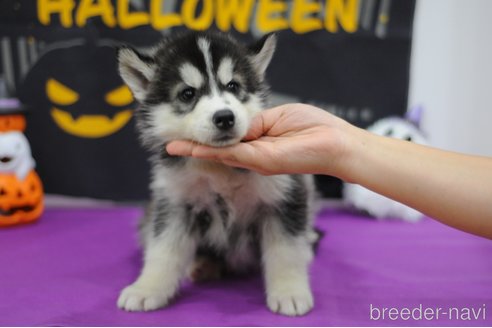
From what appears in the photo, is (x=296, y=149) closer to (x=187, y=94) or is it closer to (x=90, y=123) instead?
(x=187, y=94)

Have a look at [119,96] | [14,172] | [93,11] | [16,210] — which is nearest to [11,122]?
[14,172]

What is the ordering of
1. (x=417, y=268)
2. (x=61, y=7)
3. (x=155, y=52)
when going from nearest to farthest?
(x=155, y=52) < (x=417, y=268) < (x=61, y=7)

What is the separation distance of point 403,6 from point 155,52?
1863 mm

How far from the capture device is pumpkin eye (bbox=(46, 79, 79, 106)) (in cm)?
280

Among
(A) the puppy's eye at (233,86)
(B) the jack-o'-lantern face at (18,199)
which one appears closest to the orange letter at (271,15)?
(A) the puppy's eye at (233,86)

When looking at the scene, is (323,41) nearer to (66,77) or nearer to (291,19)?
Answer: (291,19)

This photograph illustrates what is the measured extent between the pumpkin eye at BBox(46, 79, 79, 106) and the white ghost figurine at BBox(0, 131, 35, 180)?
0.40 meters

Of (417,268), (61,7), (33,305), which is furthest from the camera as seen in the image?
(61,7)

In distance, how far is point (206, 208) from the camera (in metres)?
1.67

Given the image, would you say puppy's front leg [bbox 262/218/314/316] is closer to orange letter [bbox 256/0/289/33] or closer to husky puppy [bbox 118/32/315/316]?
husky puppy [bbox 118/32/315/316]

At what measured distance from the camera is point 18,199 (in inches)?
98.1

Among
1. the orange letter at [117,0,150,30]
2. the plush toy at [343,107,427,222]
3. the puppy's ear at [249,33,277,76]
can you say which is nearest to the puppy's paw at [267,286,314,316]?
the puppy's ear at [249,33,277,76]

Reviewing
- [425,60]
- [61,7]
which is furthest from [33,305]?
[425,60]

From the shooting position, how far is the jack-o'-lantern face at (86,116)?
2.81 meters
